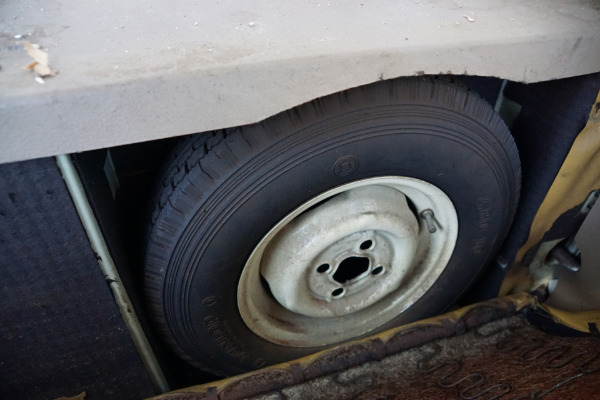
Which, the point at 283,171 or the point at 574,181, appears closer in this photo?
the point at 283,171

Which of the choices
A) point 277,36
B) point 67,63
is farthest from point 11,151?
point 277,36

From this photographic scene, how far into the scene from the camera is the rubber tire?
2.62 feet

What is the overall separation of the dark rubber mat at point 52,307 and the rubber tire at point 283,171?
106 mm

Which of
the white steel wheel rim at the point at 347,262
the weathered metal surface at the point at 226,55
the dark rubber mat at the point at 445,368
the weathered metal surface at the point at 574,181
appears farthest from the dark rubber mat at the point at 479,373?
the weathered metal surface at the point at 226,55

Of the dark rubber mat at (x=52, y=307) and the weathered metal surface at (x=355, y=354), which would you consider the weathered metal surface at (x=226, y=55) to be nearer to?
the dark rubber mat at (x=52, y=307)

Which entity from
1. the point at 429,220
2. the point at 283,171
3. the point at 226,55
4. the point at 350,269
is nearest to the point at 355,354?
Result: the point at 350,269

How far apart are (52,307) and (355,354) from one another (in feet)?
2.11

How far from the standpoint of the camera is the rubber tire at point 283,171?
80 cm

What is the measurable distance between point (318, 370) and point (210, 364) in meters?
0.24

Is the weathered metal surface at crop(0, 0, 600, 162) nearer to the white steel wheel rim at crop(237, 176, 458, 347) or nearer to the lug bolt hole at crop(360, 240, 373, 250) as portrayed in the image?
the white steel wheel rim at crop(237, 176, 458, 347)

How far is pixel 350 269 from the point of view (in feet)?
3.94

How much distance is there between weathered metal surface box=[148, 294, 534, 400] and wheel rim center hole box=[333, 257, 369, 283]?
151 mm

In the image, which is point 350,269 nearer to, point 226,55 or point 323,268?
point 323,268

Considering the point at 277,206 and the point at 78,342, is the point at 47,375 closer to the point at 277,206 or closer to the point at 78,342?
the point at 78,342
